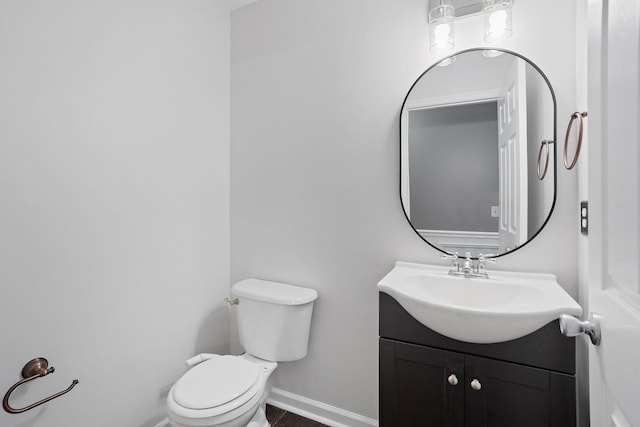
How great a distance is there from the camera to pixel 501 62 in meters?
1.34

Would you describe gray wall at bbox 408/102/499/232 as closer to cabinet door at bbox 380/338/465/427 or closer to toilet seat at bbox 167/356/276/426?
cabinet door at bbox 380/338/465/427

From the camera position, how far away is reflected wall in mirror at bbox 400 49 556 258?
1305 mm

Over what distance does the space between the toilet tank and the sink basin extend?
1.86 ft

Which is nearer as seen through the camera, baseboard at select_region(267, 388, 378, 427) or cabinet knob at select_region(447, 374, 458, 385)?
cabinet knob at select_region(447, 374, 458, 385)

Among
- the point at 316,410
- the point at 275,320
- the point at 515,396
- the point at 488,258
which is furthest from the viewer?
the point at 316,410

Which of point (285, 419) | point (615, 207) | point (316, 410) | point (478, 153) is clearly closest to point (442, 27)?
point (478, 153)

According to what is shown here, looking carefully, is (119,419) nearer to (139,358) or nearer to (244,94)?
(139,358)

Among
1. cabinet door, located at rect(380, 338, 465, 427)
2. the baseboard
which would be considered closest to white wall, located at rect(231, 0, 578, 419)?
the baseboard

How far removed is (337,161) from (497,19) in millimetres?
942

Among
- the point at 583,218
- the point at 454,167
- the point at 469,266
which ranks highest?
the point at 454,167

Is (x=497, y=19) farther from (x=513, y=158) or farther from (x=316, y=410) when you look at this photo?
(x=316, y=410)

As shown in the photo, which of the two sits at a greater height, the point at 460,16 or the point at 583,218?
the point at 460,16

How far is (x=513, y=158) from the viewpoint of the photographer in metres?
1.34

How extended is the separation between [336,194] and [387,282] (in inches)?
24.7
